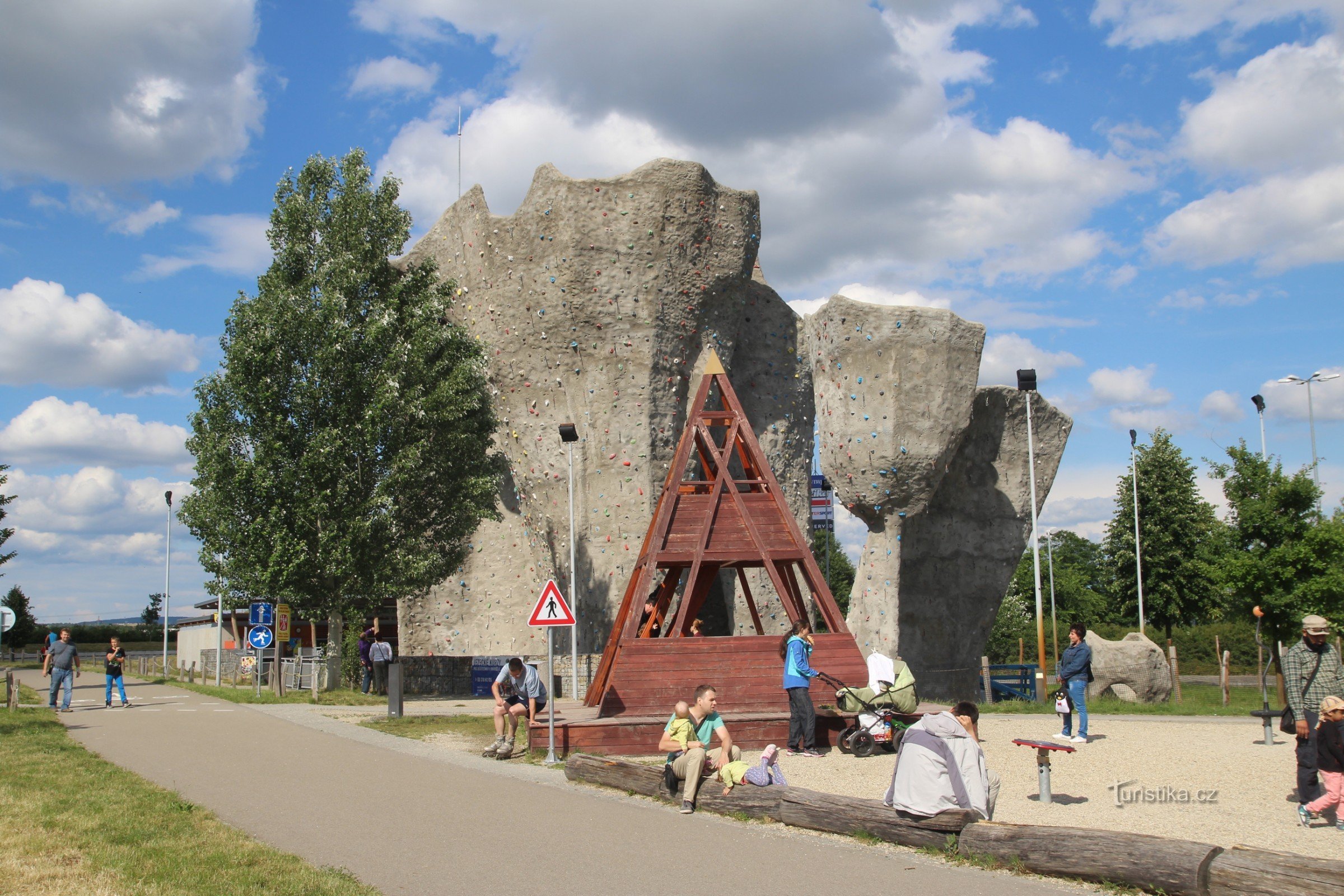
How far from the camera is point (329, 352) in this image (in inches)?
965

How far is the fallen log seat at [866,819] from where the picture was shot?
25.0 ft

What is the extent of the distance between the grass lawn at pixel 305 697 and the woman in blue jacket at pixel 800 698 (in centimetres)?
1271

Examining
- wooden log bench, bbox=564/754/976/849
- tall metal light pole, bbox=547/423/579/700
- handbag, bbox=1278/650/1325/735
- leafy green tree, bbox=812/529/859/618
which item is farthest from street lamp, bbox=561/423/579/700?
leafy green tree, bbox=812/529/859/618

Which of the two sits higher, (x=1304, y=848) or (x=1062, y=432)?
(x=1062, y=432)

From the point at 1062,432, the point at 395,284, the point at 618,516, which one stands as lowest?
the point at 618,516

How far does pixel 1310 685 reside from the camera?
9.33 m

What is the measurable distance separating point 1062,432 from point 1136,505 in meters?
15.4

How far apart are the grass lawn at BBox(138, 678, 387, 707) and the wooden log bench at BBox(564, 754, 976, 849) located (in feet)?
46.3

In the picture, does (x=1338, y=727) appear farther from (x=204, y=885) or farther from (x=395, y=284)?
(x=395, y=284)

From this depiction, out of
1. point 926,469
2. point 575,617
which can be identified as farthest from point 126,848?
point 926,469

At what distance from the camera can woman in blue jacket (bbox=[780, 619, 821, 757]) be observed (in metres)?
13.1

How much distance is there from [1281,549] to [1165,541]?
752 inches

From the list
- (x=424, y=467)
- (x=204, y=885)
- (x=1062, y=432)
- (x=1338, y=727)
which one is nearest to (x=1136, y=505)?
(x=1062, y=432)

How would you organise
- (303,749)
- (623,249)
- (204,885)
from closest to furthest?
1. (204,885)
2. (303,749)
3. (623,249)
